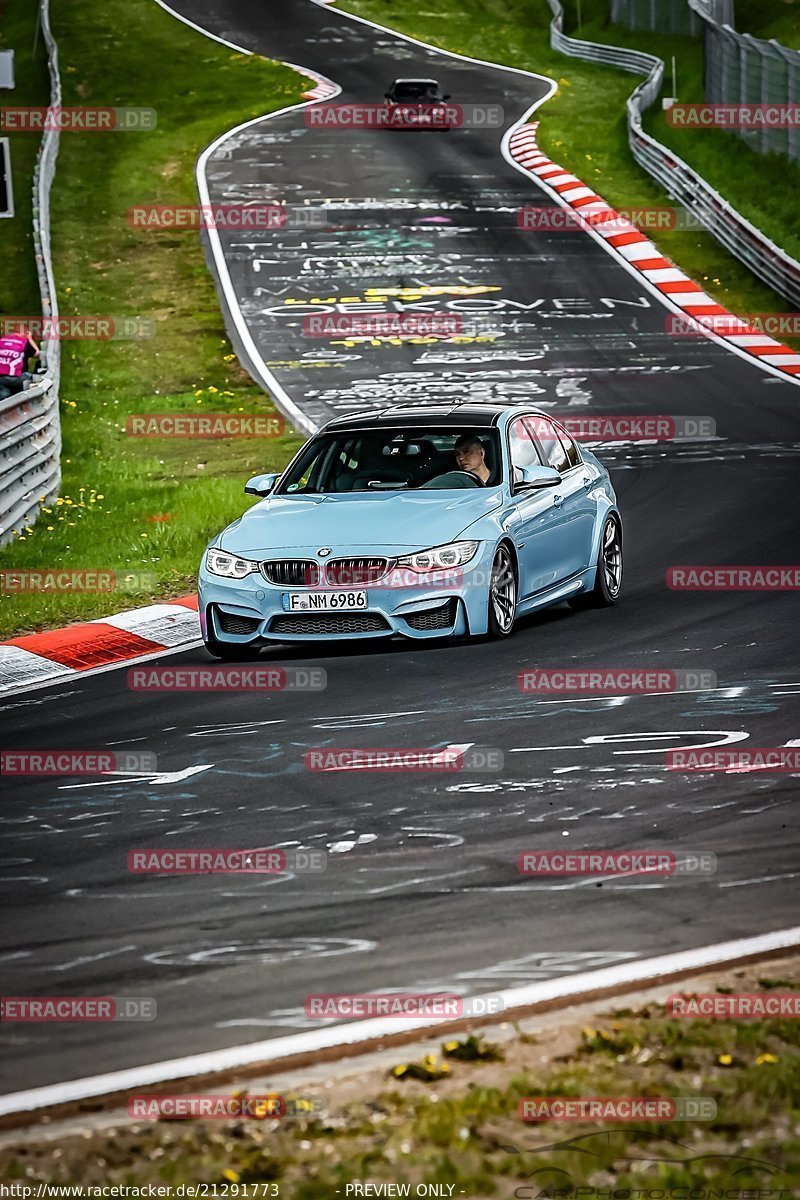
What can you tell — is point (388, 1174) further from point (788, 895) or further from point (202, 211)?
point (202, 211)

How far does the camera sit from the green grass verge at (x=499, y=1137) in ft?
16.0

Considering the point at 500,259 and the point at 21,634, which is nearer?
the point at 21,634

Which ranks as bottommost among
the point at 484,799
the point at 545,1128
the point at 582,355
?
the point at 582,355

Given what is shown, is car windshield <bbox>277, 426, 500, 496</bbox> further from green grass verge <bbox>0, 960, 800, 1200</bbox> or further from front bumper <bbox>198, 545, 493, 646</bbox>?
green grass verge <bbox>0, 960, 800, 1200</bbox>

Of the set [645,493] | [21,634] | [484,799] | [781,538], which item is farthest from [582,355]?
[484,799]

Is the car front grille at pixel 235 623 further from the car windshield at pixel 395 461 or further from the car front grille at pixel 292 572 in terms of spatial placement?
the car windshield at pixel 395 461

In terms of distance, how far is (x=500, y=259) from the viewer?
3572 cm

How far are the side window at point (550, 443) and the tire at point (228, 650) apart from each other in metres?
2.71

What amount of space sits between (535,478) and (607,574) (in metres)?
1.30

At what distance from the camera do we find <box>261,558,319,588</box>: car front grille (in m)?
12.6

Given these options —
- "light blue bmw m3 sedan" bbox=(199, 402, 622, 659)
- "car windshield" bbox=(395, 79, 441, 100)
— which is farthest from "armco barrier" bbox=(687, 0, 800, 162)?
"light blue bmw m3 sedan" bbox=(199, 402, 622, 659)

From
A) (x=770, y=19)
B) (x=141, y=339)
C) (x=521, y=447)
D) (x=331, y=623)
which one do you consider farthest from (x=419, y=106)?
(x=331, y=623)

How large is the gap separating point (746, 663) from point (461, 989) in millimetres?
6050

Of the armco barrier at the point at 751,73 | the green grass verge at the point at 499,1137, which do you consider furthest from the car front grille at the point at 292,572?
the armco barrier at the point at 751,73
